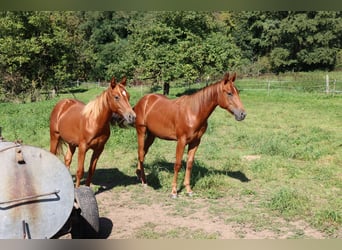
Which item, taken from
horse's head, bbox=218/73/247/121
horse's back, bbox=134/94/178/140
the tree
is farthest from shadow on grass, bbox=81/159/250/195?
the tree

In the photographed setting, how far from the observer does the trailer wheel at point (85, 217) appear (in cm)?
374

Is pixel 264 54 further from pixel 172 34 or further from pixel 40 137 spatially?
pixel 40 137

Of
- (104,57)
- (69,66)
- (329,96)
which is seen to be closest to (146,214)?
(329,96)

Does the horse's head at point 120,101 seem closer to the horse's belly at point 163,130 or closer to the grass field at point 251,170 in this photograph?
→ the horse's belly at point 163,130

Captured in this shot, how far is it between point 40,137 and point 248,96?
14.2m

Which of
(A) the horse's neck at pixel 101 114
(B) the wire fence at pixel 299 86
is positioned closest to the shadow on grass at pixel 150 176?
(A) the horse's neck at pixel 101 114

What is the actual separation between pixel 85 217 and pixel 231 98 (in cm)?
257

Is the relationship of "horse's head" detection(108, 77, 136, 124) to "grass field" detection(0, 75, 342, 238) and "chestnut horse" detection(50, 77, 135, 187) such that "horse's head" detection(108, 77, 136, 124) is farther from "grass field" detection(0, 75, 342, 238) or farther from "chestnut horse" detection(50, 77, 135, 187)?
"grass field" detection(0, 75, 342, 238)

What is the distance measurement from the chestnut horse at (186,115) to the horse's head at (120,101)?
103cm

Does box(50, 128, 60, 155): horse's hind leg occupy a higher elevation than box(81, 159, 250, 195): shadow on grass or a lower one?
higher

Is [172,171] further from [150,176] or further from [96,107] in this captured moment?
[96,107]

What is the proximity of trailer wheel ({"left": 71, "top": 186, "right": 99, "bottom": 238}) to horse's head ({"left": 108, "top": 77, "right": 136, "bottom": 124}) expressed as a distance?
1.22 m

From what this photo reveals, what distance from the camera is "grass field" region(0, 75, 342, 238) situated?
15.5 feet

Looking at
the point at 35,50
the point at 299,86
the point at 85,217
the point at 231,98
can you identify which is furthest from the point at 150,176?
the point at 35,50
